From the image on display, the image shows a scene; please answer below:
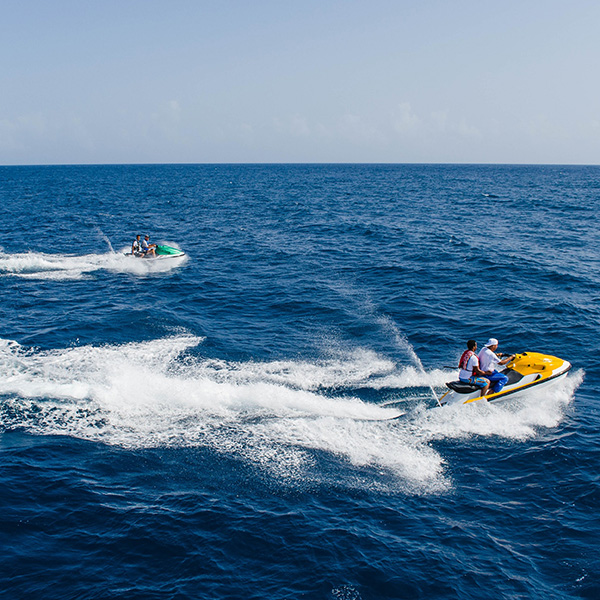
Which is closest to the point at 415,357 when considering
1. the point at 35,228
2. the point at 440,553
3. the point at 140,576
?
the point at 440,553

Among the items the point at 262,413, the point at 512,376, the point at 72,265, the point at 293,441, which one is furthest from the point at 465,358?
the point at 72,265

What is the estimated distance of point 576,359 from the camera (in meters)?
22.7

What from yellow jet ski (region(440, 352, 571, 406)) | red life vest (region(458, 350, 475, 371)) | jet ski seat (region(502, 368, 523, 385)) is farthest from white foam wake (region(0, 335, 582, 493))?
red life vest (region(458, 350, 475, 371))

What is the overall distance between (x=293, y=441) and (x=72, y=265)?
30.6 meters

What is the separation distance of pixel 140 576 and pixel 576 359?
19455mm

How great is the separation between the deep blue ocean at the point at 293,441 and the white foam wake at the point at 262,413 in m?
0.09

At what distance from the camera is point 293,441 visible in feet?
53.9

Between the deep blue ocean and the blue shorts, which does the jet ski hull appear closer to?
the deep blue ocean

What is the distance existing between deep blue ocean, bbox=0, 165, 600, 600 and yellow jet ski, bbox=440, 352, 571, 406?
1.71 ft

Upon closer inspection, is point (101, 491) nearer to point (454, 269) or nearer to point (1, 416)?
point (1, 416)

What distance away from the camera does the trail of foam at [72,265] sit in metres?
38.1

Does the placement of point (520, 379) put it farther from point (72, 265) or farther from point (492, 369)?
point (72, 265)

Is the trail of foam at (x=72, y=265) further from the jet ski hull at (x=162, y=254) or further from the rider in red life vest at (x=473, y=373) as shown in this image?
the rider in red life vest at (x=473, y=373)

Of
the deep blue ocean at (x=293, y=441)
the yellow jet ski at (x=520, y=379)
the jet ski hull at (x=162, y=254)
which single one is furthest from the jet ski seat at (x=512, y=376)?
the jet ski hull at (x=162, y=254)
